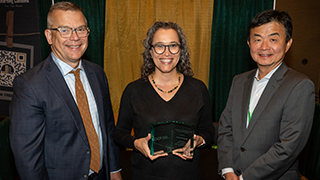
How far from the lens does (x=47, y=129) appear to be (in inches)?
57.9

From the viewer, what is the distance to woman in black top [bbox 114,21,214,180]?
1.67m

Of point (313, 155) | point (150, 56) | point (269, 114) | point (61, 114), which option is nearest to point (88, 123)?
point (61, 114)

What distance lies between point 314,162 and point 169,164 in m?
1.47

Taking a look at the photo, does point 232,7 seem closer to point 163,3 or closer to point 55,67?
point 163,3

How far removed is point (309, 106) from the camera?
1.40 m

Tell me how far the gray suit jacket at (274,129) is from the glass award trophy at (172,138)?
0.40m

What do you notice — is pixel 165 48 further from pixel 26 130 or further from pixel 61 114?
pixel 26 130

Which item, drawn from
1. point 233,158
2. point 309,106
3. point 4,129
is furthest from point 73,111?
point 309,106

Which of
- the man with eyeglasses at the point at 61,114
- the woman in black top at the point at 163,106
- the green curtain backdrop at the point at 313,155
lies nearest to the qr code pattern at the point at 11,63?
the man with eyeglasses at the point at 61,114

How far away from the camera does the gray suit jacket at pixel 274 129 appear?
1.40 meters

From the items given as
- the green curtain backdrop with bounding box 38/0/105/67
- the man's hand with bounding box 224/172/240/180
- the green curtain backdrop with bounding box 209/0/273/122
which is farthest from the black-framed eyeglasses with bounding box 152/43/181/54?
the green curtain backdrop with bounding box 38/0/105/67

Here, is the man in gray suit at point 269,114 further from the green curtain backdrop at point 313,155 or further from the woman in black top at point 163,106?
the green curtain backdrop at point 313,155

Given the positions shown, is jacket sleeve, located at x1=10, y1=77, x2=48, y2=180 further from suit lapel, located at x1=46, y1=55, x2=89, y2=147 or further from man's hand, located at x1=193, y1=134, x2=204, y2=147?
man's hand, located at x1=193, y1=134, x2=204, y2=147

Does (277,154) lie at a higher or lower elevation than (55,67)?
lower
